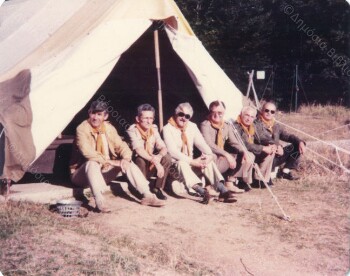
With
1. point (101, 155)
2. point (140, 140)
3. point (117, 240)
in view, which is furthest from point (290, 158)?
point (117, 240)

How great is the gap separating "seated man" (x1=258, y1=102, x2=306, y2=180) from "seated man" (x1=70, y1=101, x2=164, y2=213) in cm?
213

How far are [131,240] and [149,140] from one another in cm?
172

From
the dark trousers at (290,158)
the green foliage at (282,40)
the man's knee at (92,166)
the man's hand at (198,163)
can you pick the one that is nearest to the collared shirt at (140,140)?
the man's hand at (198,163)

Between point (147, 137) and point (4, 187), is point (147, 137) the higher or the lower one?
the higher one

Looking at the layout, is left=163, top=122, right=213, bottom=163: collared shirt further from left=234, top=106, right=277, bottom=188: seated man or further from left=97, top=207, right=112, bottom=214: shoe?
left=97, top=207, right=112, bottom=214: shoe

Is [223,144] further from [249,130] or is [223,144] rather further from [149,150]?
[149,150]

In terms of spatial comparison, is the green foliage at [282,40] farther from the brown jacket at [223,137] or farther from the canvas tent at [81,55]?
the brown jacket at [223,137]

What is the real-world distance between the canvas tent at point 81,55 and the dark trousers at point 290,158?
91cm

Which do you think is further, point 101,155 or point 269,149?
point 269,149

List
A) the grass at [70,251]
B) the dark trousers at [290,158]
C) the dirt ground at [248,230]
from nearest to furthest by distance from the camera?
the grass at [70,251]
the dirt ground at [248,230]
the dark trousers at [290,158]

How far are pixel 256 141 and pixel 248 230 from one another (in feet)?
6.62

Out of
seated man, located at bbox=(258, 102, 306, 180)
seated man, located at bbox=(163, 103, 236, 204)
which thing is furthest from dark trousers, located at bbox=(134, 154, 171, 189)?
seated man, located at bbox=(258, 102, 306, 180)

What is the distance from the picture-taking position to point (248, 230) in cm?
477

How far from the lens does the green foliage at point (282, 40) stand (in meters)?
19.1
